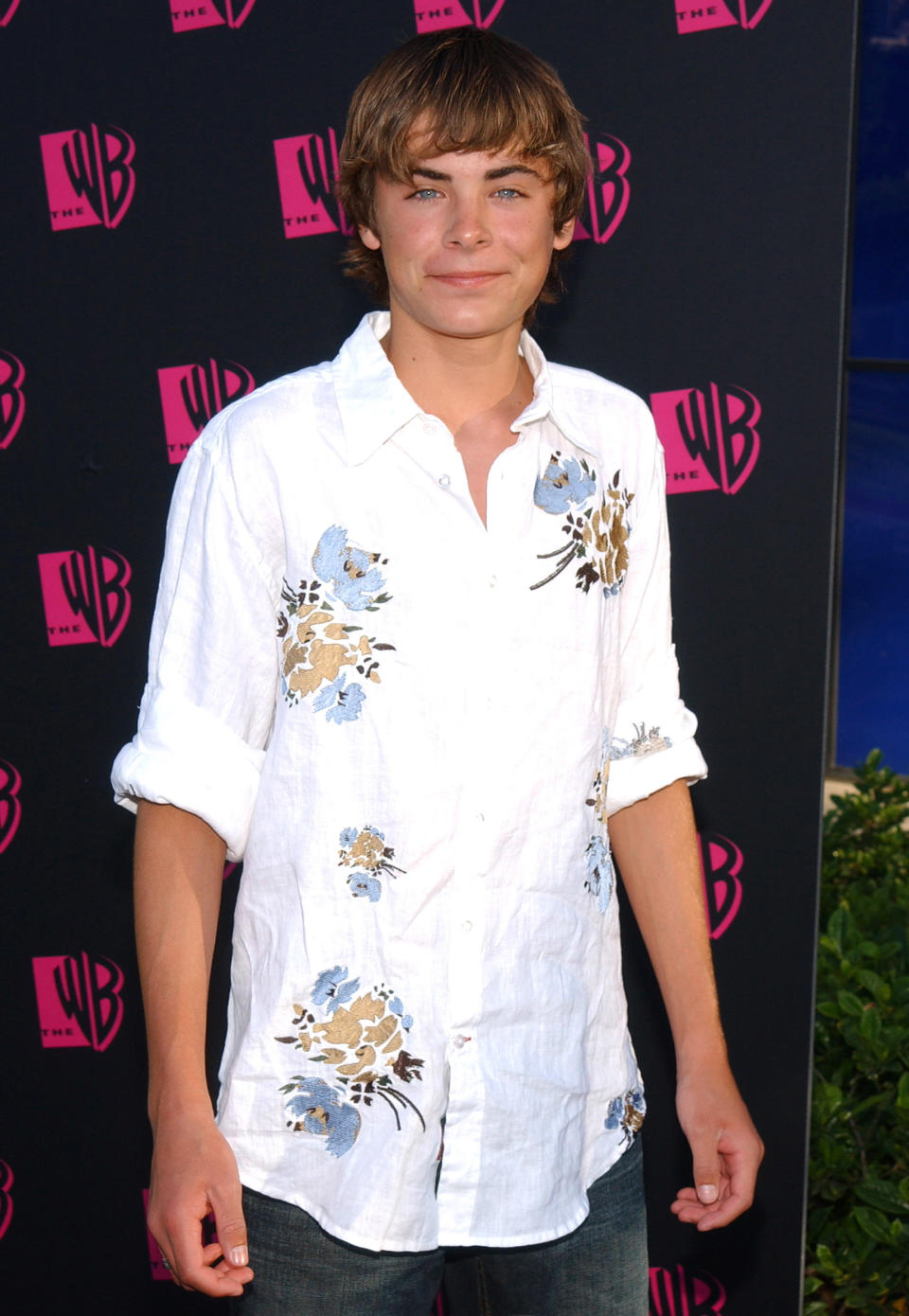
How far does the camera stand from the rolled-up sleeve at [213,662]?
4.46 ft

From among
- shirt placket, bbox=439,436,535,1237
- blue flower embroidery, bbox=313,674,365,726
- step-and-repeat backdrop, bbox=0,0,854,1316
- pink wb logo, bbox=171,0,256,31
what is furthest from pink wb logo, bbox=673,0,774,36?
blue flower embroidery, bbox=313,674,365,726

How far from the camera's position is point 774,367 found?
7.08 feet

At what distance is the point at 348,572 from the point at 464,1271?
749 millimetres

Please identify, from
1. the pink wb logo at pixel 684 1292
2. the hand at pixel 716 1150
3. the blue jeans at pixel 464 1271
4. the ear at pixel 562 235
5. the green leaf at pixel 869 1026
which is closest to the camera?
the blue jeans at pixel 464 1271

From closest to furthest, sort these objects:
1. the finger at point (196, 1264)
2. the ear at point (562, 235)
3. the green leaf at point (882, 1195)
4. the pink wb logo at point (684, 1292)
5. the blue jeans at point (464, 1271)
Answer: the finger at point (196, 1264) → the blue jeans at point (464, 1271) → the ear at point (562, 235) → the pink wb logo at point (684, 1292) → the green leaf at point (882, 1195)

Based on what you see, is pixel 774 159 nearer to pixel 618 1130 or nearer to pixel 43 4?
pixel 43 4

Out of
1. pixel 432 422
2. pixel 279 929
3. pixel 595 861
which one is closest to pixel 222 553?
pixel 432 422

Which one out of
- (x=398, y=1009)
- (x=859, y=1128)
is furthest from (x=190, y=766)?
(x=859, y=1128)

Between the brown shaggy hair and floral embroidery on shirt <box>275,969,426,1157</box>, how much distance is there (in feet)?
2.74

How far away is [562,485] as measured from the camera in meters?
1.49

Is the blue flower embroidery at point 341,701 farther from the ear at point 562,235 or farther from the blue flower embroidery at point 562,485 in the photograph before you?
the ear at point 562,235

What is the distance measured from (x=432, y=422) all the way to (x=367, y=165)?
288mm

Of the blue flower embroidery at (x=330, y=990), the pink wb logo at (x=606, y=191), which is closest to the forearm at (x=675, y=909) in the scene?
the blue flower embroidery at (x=330, y=990)

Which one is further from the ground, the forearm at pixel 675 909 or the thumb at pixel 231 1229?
the forearm at pixel 675 909
